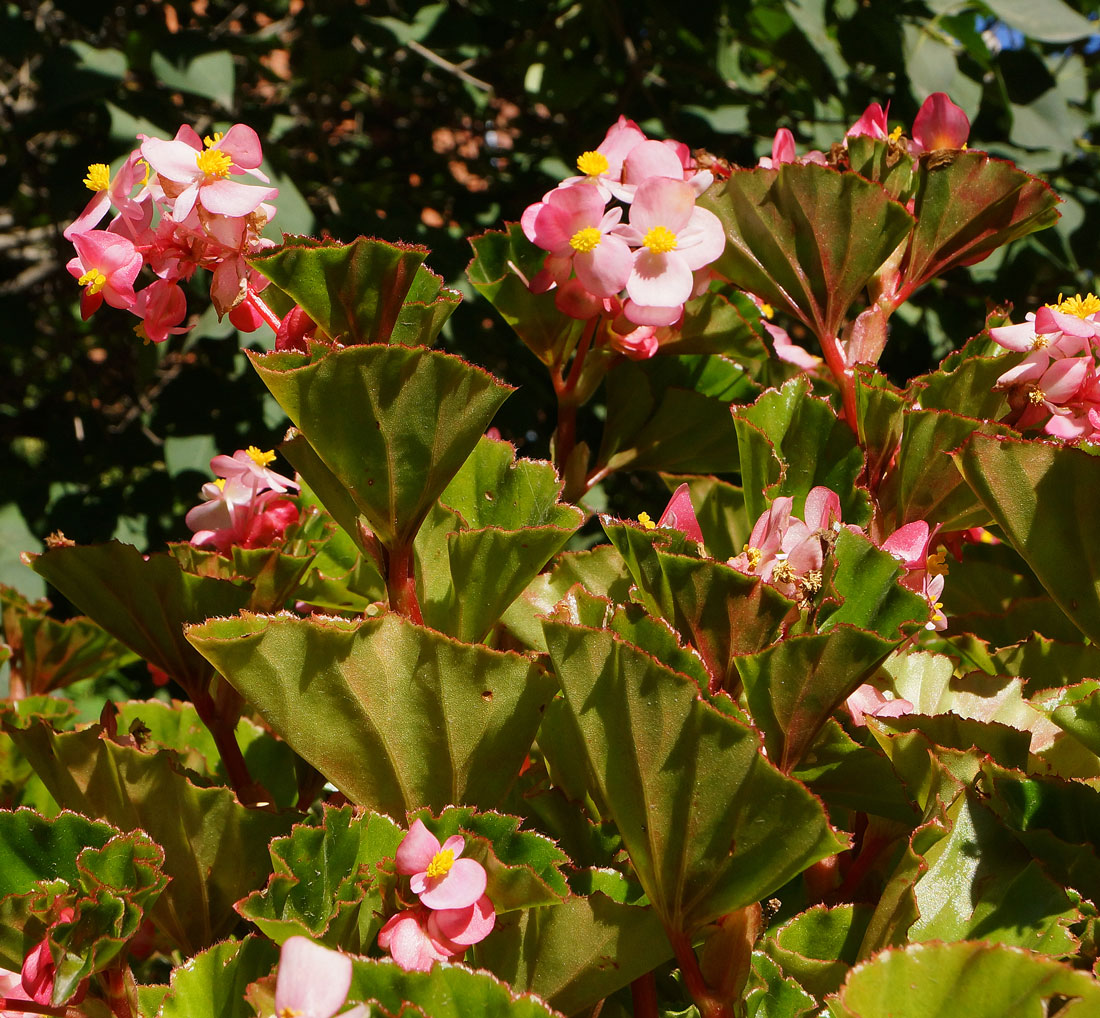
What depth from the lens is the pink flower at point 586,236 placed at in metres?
0.55

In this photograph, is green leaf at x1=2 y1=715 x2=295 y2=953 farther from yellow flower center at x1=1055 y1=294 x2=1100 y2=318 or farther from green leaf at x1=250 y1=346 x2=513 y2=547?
yellow flower center at x1=1055 y1=294 x2=1100 y2=318

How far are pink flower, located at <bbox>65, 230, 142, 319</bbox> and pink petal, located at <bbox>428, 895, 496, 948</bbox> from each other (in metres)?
0.37

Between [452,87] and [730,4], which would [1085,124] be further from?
[452,87]

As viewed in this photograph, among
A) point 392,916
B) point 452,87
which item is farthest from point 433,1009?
point 452,87

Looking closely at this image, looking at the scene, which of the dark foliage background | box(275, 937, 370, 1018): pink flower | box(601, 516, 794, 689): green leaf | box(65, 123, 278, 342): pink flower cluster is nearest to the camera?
box(275, 937, 370, 1018): pink flower

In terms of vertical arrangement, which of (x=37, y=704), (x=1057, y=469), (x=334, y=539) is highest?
(x=1057, y=469)

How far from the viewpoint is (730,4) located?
5.11 ft

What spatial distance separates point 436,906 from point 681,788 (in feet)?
0.33

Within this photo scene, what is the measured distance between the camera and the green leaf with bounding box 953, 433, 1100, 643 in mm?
438

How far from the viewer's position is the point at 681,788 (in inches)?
14.8

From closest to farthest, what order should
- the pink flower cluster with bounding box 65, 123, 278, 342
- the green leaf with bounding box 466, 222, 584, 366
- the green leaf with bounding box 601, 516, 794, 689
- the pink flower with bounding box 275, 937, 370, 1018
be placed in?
the pink flower with bounding box 275, 937, 370, 1018 → the green leaf with bounding box 601, 516, 794, 689 → the pink flower cluster with bounding box 65, 123, 278, 342 → the green leaf with bounding box 466, 222, 584, 366

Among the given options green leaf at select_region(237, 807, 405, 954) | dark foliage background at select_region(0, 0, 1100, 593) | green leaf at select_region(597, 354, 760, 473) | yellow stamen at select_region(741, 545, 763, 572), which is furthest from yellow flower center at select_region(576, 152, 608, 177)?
dark foliage background at select_region(0, 0, 1100, 593)

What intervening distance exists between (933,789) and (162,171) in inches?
18.5

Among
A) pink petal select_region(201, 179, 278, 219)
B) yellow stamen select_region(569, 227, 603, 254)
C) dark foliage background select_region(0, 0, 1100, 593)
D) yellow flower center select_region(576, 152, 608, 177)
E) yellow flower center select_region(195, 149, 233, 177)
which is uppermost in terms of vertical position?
yellow flower center select_region(195, 149, 233, 177)
